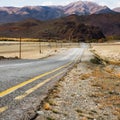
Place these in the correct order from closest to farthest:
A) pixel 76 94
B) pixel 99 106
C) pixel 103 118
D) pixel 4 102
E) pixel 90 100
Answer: pixel 103 118 → pixel 4 102 → pixel 99 106 → pixel 90 100 → pixel 76 94

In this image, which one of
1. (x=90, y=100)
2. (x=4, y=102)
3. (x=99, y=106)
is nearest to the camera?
(x=4, y=102)

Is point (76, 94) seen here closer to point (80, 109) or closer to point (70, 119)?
point (80, 109)

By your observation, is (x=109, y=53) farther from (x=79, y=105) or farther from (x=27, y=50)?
(x=79, y=105)

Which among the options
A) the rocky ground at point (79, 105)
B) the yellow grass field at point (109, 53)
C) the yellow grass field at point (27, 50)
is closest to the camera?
the rocky ground at point (79, 105)

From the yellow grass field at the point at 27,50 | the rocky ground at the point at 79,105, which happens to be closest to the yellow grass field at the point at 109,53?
the yellow grass field at the point at 27,50

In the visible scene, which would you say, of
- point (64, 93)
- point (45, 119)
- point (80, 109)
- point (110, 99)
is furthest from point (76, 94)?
point (45, 119)

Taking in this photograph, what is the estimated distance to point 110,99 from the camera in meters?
8.30

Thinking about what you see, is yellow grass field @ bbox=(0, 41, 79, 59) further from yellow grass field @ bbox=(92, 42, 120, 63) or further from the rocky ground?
the rocky ground

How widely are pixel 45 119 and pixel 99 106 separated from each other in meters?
1.90

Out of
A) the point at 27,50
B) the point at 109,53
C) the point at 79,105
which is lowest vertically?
the point at 27,50

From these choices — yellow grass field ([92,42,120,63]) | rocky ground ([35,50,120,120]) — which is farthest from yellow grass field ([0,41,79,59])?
rocky ground ([35,50,120,120])

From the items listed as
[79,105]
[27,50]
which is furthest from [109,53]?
[79,105]

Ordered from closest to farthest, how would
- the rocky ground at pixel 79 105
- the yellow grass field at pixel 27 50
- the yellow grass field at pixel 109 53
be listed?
the rocky ground at pixel 79 105 → the yellow grass field at pixel 109 53 → the yellow grass field at pixel 27 50

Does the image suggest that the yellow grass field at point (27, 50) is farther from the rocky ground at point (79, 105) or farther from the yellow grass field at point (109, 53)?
the rocky ground at point (79, 105)
